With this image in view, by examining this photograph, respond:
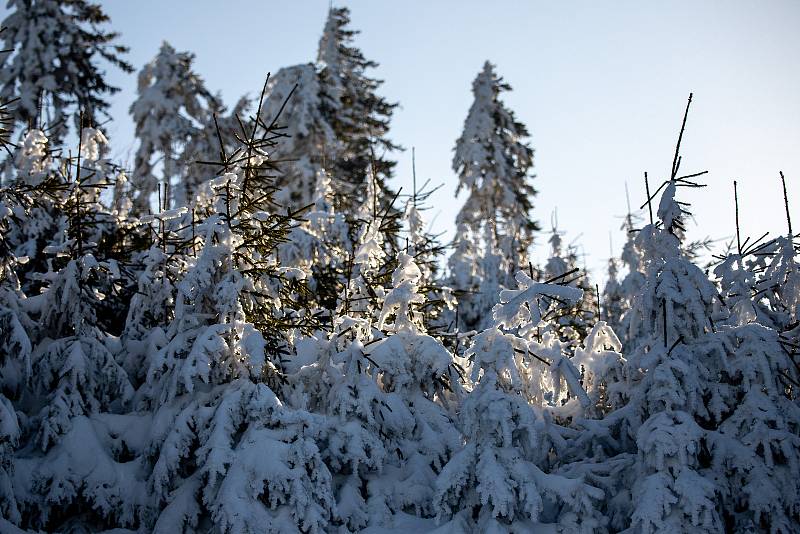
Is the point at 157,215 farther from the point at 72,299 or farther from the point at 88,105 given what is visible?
the point at 88,105

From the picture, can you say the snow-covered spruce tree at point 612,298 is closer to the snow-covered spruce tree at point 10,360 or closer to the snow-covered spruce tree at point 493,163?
the snow-covered spruce tree at point 493,163

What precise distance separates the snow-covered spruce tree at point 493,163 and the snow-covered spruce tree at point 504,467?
1966 centimetres

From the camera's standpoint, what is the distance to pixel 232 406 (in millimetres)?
6109

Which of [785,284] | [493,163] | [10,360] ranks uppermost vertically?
[493,163]

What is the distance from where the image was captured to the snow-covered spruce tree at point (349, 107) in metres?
27.2

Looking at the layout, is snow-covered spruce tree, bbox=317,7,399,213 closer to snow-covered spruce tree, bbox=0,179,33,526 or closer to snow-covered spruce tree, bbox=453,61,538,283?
snow-covered spruce tree, bbox=453,61,538,283

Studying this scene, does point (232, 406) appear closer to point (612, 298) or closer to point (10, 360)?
point (10, 360)

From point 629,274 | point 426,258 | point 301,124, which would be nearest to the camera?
point 426,258

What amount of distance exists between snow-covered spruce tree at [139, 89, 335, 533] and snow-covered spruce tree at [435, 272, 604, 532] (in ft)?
4.11

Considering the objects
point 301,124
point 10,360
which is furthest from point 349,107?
point 10,360

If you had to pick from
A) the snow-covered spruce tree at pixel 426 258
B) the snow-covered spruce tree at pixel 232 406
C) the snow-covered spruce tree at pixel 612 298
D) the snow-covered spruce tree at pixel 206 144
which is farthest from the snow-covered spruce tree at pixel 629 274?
the snow-covered spruce tree at pixel 206 144

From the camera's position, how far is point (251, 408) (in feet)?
20.1

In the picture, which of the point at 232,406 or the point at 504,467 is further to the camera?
the point at 232,406

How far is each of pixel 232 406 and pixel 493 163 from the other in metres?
22.1
